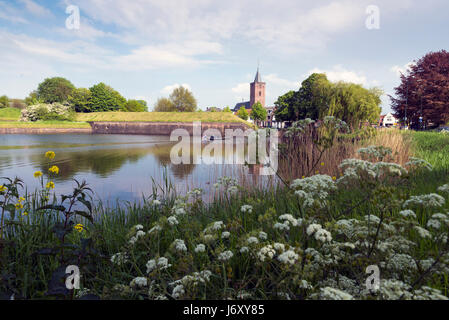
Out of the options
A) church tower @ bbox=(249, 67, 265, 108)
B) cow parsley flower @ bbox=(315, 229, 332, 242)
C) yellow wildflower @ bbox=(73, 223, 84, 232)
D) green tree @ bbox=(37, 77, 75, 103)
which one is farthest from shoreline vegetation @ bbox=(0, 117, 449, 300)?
church tower @ bbox=(249, 67, 265, 108)

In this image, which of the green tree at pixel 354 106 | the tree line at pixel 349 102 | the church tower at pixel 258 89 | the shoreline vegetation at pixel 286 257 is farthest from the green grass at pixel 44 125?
the church tower at pixel 258 89

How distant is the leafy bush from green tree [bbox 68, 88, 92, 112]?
6.20 m

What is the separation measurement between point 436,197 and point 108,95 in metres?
82.1

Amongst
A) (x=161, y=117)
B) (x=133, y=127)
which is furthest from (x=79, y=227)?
(x=161, y=117)

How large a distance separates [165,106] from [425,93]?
6253cm

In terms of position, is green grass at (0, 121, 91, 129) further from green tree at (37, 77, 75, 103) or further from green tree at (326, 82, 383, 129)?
green tree at (326, 82, 383, 129)

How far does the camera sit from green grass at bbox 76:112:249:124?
61.3 metres

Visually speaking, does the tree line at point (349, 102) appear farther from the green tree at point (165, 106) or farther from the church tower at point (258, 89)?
the church tower at point (258, 89)

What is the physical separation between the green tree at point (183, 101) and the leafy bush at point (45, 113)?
27.8 meters

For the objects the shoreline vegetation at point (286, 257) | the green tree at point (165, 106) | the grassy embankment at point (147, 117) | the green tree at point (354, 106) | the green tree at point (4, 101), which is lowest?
the shoreline vegetation at point (286, 257)

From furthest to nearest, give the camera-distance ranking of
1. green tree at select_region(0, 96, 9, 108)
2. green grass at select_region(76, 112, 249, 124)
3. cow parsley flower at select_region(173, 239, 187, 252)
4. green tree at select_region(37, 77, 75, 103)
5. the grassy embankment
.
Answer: green tree at select_region(0, 96, 9, 108) < green tree at select_region(37, 77, 75, 103) < green grass at select_region(76, 112, 249, 124) < the grassy embankment < cow parsley flower at select_region(173, 239, 187, 252)

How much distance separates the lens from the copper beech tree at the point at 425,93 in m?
32.2
